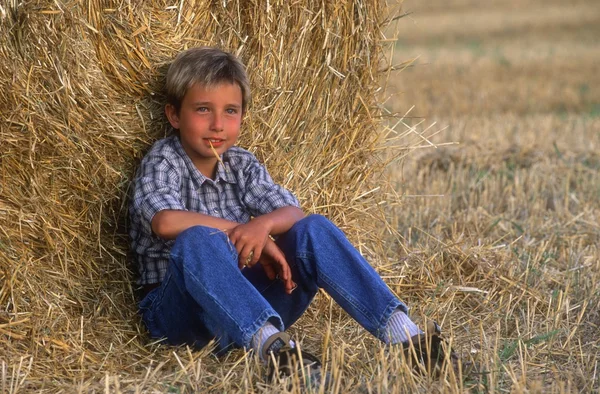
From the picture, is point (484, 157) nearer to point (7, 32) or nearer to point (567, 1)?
point (7, 32)

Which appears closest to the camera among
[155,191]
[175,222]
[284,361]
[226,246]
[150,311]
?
[284,361]

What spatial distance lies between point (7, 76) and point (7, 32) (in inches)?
5.7

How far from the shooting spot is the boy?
2959 millimetres

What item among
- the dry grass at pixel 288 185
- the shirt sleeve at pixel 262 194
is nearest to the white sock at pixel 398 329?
the dry grass at pixel 288 185

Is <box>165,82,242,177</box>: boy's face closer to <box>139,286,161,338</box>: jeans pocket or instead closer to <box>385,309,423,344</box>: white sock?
<box>139,286,161,338</box>: jeans pocket

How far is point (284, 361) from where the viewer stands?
2.92m

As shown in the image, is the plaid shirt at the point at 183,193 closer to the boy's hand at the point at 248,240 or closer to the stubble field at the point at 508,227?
the boy's hand at the point at 248,240

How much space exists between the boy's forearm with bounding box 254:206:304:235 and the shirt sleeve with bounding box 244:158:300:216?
3.1 inches

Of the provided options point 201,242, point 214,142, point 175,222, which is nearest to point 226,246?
point 201,242

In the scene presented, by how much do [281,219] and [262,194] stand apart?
25cm

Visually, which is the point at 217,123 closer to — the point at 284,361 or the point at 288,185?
the point at 288,185

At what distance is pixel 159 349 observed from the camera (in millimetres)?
3369

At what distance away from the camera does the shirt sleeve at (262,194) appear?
3473 millimetres

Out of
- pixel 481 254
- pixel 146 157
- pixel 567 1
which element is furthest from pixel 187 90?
pixel 567 1
